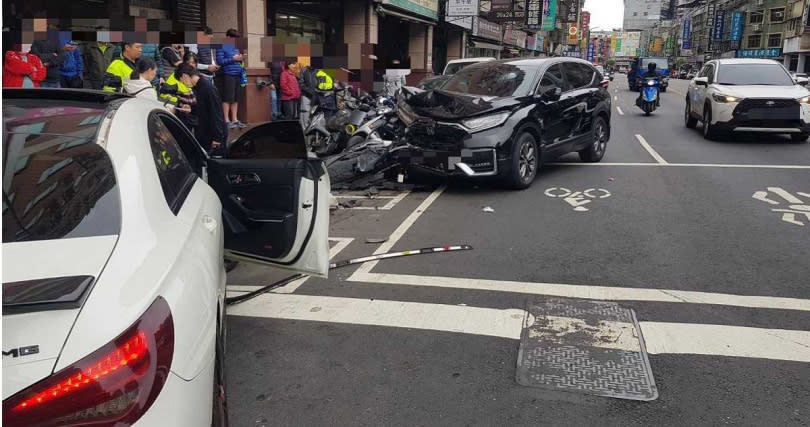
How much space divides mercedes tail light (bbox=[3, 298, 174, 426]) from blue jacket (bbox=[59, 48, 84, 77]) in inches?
364

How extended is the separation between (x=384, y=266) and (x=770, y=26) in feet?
280

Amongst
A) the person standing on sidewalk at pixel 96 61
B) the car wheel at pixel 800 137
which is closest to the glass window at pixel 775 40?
the car wheel at pixel 800 137

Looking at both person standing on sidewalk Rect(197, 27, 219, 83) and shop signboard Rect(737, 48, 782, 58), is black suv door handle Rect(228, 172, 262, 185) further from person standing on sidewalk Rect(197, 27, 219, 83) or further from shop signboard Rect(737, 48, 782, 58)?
shop signboard Rect(737, 48, 782, 58)

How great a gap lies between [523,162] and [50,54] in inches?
272

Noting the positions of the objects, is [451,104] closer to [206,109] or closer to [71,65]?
[206,109]

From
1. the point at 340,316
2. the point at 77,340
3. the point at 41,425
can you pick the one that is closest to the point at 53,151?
the point at 77,340

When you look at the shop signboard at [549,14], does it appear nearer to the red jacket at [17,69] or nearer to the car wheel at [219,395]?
the red jacket at [17,69]

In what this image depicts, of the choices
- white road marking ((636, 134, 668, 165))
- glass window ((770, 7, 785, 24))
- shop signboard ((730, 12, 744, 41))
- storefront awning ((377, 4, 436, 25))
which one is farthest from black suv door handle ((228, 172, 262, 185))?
shop signboard ((730, 12, 744, 41))

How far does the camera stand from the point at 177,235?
2479mm

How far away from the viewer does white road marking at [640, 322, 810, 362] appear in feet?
12.7

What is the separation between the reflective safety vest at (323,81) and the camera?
1448 centimetres

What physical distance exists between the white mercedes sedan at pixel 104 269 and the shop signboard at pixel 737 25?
92.8 meters

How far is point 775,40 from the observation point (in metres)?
75.4

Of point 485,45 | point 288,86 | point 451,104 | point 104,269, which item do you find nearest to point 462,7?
point 485,45
